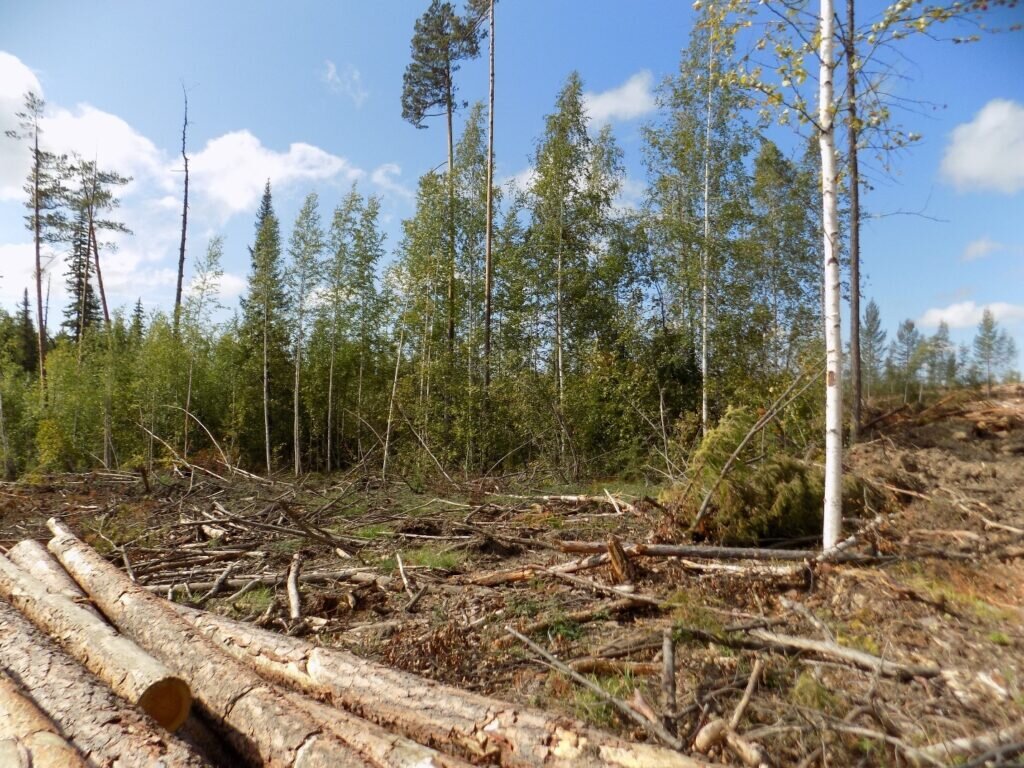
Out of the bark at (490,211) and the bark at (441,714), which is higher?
the bark at (490,211)

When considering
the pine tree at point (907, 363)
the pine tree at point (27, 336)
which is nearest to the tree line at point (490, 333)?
the pine tree at point (907, 363)

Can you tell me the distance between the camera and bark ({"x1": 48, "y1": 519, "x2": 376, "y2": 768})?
2.68 metres

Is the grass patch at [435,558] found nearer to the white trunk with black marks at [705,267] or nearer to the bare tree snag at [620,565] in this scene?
the bare tree snag at [620,565]

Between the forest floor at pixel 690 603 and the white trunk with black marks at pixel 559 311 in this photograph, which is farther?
the white trunk with black marks at pixel 559 311

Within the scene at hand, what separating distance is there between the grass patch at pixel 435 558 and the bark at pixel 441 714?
2.61 meters

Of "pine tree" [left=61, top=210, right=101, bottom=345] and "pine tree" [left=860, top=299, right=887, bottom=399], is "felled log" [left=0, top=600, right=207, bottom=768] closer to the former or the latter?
"pine tree" [left=860, top=299, right=887, bottom=399]

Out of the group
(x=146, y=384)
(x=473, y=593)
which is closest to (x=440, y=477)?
(x=473, y=593)

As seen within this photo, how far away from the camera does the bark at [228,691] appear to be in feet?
8.78

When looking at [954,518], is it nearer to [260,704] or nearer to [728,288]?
[260,704]

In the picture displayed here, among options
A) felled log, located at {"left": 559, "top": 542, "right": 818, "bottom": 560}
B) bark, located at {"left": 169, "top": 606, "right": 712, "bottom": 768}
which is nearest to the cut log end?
bark, located at {"left": 169, "top": 606, "right": 712, "bottom": 768}

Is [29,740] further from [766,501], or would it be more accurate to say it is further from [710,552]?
[766,501]

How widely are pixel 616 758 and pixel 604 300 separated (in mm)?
15510

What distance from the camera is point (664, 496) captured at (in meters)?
7.31

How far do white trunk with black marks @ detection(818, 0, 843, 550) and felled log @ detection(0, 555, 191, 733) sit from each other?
4887mm
